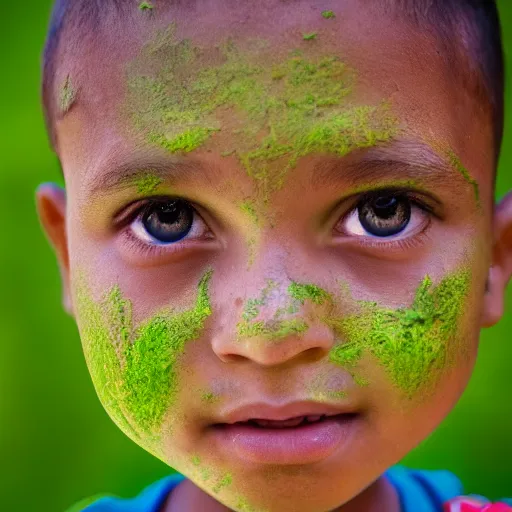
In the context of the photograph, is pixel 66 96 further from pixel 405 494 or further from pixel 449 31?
pixel 405 494

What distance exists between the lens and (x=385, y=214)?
1125 mm

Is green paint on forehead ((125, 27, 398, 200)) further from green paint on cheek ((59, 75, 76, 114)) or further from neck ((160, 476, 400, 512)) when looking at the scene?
neck ((160, 476, 400, 512))

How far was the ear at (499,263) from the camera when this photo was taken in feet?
4.23

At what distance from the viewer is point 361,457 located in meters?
1.09

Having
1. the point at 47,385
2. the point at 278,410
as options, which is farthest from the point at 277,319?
the point at 47,385

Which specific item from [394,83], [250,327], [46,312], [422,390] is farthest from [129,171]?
[46,312]

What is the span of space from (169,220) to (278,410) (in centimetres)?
33

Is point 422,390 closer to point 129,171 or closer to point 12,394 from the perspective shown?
point 129,171

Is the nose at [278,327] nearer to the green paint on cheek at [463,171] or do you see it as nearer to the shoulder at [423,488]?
the green paint on cheek at [463,171]

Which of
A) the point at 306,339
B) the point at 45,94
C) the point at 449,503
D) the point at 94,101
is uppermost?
the point at 45,94

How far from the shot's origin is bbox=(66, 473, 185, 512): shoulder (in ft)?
4.86

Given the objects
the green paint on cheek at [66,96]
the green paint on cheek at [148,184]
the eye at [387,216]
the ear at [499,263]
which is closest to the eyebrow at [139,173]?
the green paint on cheek at [148,184]

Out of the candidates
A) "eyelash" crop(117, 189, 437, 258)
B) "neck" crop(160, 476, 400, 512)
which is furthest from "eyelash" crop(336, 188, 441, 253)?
"neck" crop(160, 476, 400, 512)

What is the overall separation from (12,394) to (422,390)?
1289 millimetres
